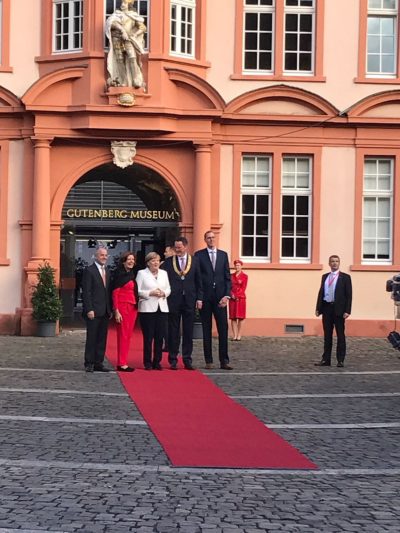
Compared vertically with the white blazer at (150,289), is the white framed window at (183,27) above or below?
above

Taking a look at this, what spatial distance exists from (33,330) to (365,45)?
30.6 ft

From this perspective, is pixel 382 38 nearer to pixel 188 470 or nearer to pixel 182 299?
pixel 182 299

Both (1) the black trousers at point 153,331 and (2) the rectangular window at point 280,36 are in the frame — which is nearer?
(1) the black trousers at point 153,331

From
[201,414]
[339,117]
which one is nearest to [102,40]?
[339,117]

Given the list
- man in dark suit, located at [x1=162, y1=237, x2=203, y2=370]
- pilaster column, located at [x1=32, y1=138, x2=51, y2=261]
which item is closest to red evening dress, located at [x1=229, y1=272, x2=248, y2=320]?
pilaster column, located at [x1=32, y1=138, x2=51, y2=261]

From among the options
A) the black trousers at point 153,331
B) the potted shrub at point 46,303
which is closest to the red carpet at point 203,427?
the black trousers at point 153,331

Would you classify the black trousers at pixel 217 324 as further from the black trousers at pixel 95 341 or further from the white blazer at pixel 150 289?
the black trousers at pixel 95 341

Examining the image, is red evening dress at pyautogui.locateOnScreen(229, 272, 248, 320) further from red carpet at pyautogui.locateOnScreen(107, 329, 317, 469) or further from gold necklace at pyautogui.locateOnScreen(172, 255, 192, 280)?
red carpet at pyautogui.locateOnScreen(107, 329, 317, 469)

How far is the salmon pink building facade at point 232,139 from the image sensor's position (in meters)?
20.5

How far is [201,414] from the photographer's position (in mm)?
10406

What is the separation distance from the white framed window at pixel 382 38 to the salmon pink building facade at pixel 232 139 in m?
0.03

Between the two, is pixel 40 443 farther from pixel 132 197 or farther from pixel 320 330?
pixel 132 197

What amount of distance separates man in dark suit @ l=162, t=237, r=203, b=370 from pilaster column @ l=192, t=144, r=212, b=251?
5.90 m

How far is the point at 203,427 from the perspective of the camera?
9578 mm
